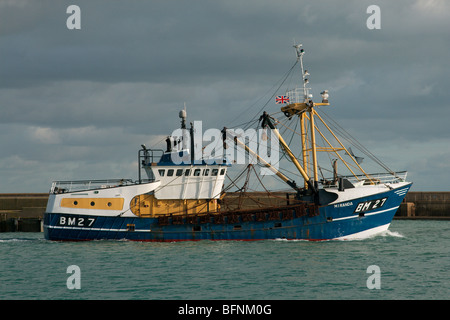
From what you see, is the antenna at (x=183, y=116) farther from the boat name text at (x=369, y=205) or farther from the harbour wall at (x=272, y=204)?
the harbour wall at (x=272, y=204)

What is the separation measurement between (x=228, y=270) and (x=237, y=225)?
9.40 metres

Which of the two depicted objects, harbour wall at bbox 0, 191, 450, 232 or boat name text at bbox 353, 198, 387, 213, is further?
harbour wall at bbox 0, 191, 450, 232

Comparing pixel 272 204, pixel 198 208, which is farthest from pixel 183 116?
pixel 272 204

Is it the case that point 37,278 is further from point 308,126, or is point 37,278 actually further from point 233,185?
point 308,126

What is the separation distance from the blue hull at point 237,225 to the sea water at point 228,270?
76 cm

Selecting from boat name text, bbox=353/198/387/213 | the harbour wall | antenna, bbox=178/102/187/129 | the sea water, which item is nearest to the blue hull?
boat name text, bbox=353/198/387/213

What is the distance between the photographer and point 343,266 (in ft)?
91.2

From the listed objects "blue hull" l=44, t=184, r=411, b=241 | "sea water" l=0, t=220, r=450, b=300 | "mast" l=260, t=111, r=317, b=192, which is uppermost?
"mast" l=260, t=111, r=317, b=192

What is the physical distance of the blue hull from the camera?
1419 inches

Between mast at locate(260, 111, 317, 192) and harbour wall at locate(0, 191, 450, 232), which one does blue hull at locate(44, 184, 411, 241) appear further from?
harbour wall at locate(0, 191, 450, 232)

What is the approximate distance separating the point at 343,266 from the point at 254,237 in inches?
365

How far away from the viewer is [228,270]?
26844 millimetres

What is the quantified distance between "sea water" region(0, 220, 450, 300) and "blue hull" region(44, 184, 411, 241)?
76 centimetres
